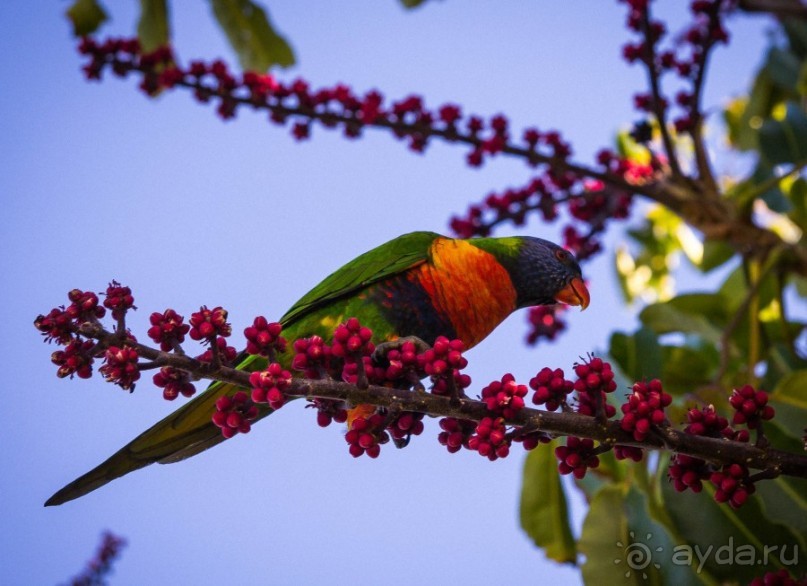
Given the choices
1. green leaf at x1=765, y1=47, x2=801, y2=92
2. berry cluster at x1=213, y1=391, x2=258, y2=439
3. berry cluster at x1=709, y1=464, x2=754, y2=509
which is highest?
green leaf at x1=765, y1=47, x2=801, y2=92

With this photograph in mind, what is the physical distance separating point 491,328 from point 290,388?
125 cm

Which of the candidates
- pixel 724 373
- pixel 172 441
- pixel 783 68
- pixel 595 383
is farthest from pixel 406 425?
pixel 783 68

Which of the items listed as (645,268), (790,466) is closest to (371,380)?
(790,466)

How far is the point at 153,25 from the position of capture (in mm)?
4918

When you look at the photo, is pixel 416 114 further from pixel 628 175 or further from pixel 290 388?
pixel 290 388

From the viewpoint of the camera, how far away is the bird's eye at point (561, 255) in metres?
3.30

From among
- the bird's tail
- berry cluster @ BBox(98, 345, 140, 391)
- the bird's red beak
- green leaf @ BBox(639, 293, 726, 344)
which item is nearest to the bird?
the bird's tail

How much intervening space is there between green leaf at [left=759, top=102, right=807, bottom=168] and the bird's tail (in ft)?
10.2

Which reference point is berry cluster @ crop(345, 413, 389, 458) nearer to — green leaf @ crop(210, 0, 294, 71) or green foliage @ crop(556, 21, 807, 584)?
green foliage @ crop(556, 21, 807, 584)

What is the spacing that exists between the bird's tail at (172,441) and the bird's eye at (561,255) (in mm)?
1539

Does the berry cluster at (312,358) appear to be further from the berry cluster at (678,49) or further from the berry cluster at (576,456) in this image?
the berry cluster at (678,49)

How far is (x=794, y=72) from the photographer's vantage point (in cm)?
488

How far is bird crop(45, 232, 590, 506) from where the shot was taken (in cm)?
243

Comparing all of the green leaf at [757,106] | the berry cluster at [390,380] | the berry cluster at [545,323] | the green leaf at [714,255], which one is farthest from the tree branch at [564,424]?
the green leaf at [757,106]
